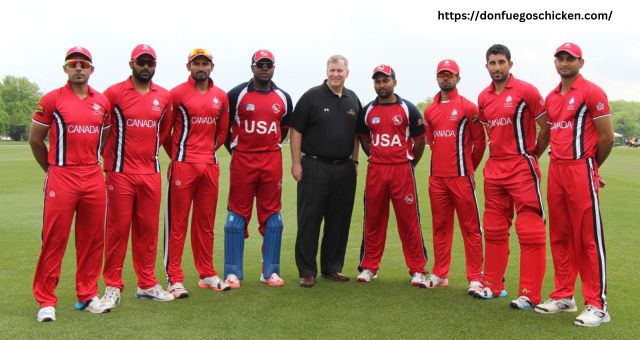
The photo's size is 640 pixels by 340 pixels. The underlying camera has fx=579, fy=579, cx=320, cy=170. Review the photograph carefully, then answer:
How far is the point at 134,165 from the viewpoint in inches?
227

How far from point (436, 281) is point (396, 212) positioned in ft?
3.04

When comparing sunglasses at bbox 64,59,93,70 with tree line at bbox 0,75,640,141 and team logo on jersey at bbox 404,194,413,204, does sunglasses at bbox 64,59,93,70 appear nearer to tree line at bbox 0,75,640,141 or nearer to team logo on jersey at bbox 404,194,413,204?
team logo on jersey at bbox 404,194,413,204

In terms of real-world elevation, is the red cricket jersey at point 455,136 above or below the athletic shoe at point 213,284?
above

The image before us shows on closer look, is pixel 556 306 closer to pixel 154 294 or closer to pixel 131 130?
pixel 154 294

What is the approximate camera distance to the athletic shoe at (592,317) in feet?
16.2

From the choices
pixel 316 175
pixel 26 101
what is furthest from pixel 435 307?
pixel 26 101

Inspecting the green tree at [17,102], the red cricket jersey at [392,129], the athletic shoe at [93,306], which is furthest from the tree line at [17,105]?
the athletic shoe at [93,306]

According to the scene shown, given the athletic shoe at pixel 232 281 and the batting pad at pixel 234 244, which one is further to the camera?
the batting pad at pixel 234 244

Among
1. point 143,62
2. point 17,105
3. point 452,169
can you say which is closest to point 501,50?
point 452,169

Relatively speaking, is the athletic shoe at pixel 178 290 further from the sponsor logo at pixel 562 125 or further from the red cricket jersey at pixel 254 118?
the sponsor logo at pixel 562 125

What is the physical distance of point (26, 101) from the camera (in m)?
105

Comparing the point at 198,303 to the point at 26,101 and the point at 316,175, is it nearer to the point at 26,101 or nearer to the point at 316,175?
the point at 316,175

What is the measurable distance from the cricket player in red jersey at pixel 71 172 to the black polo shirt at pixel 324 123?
86.2 inches

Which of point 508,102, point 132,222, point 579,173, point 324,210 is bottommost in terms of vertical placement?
point 132,222
